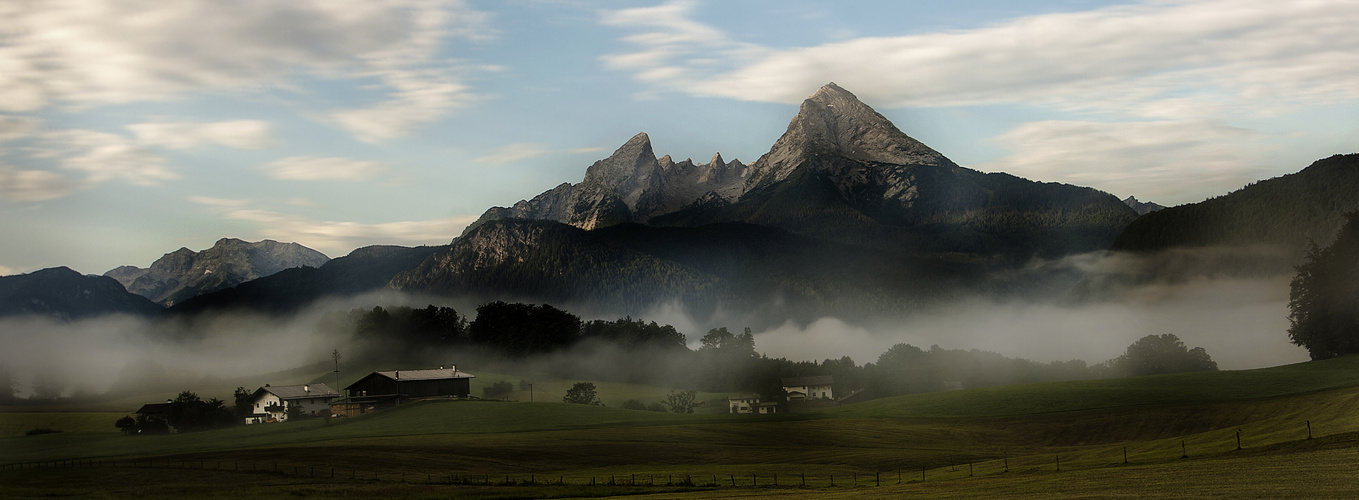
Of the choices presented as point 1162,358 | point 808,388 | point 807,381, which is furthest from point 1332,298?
point 807,381

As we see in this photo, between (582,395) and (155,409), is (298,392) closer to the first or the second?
(155,409)

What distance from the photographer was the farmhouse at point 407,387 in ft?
514

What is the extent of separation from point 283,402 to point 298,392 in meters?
6.78

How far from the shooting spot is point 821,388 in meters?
186

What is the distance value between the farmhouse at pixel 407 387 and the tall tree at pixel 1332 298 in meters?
124

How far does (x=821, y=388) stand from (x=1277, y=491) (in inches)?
5716

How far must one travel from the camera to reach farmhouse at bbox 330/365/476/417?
157 m

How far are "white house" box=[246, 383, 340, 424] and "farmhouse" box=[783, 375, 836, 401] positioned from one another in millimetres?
78438

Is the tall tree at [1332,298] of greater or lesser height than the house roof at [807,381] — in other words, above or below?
above

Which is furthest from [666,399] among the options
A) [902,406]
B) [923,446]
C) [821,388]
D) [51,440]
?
[51,440]

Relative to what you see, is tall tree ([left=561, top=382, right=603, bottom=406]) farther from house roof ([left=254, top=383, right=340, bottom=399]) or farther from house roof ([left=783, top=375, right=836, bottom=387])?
house roof ([left=254, top=383, right=340, bottom=399])

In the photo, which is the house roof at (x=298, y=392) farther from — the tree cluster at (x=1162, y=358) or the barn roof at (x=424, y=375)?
the tree cluster at (x=1162, y=358)

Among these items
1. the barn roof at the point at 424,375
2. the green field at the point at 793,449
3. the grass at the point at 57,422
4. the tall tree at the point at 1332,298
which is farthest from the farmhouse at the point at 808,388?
the grass at the point at 57,422

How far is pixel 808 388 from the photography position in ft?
609
